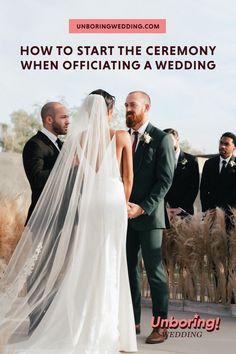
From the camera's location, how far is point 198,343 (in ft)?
19.0

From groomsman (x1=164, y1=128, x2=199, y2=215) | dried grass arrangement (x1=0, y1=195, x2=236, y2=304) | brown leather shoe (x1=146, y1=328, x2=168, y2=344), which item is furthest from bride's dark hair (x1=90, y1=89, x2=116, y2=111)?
groomsman (x1=164, y1=128, x2=199, y2=215)

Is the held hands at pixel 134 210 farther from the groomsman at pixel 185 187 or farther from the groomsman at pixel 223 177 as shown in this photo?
the groomsman at pixel 185 187

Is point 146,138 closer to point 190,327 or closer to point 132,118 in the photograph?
point 132,118

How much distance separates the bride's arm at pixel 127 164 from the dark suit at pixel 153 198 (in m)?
0.30

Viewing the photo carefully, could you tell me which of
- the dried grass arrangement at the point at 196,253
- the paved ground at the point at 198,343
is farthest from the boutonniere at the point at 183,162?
the paved ground at the point at 198,343

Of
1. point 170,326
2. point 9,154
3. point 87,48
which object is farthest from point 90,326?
point 9,154

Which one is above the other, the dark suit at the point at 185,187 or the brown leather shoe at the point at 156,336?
the dark suit at the point at 185,187

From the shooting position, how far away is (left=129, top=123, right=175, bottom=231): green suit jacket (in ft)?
18.9

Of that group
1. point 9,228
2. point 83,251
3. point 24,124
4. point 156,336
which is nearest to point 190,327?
point 156,336

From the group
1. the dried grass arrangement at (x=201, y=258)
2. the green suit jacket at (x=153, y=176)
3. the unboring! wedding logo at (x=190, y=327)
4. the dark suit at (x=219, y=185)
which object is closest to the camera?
the green suit jacket at (x=153, y=176)

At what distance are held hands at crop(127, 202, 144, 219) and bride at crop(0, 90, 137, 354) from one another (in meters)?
0.18

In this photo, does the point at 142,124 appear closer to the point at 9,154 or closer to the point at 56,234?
the point at 56,234

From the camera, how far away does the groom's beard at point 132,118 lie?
579 cm

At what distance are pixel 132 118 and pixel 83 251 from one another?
1.19 m
